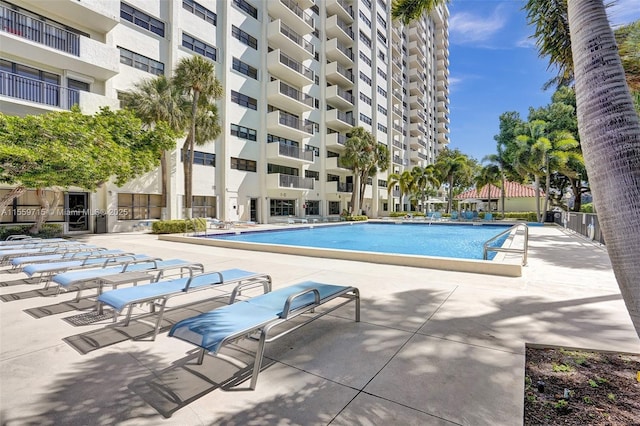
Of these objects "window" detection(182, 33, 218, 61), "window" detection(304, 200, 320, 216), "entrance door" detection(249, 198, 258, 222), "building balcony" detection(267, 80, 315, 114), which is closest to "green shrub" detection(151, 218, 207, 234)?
"entrance door" detection(249, 198, 258, 222)

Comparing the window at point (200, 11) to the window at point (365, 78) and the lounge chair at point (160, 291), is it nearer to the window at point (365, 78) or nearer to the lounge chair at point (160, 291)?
the window at point (365, 78)

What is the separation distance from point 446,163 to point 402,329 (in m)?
42.8

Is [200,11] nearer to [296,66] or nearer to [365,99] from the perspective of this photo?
[296,66]

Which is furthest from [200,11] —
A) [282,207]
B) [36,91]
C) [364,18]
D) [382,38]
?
[382,38]

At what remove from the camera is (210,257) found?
10828mm

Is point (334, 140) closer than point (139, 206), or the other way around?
point (139, 206)

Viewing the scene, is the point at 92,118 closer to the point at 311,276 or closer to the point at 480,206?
the point at 311,276

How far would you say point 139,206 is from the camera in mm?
22453

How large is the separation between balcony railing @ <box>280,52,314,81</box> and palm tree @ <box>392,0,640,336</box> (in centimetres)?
3112

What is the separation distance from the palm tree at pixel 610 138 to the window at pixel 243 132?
89.5 ft

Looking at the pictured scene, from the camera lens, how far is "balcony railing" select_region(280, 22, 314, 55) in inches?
1233

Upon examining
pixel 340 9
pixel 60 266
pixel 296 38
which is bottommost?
pixel 60 266

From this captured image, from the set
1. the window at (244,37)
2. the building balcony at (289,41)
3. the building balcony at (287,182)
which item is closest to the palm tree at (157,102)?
the window at (244,37)

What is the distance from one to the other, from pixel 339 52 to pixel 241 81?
1534 cm
